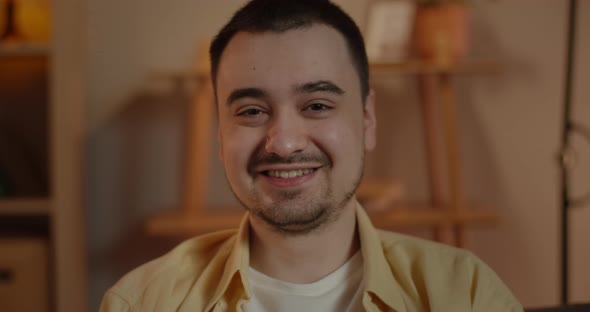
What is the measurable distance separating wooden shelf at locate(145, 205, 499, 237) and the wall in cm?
24

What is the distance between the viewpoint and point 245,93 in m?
1.02

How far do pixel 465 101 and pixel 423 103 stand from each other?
0.71 ft

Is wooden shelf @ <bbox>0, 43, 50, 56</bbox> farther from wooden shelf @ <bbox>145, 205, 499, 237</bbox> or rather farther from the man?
the man

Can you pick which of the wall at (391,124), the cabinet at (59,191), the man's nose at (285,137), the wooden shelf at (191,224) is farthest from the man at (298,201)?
the wall at (391,124)

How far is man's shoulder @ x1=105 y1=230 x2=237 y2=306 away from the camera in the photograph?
104 centimetres

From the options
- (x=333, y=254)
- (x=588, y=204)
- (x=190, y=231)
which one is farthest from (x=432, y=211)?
(x=333, y=254)

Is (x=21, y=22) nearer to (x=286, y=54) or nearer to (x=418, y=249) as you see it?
(x=286, y=54)

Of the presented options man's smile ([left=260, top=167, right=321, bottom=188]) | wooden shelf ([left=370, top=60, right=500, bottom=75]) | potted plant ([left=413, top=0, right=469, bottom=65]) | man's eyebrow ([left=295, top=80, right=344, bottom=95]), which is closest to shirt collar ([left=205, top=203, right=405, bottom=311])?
man's smile ([left=260, top=167, right=321, bottom=188])

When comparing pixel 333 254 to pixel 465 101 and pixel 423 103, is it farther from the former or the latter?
pixel 465 101

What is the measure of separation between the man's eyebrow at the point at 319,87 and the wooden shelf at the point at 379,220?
A: 89cm

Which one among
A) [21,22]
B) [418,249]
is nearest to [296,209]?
[418,249]

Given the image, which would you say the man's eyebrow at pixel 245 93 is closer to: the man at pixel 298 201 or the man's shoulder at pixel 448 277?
the man at pixel 298 201

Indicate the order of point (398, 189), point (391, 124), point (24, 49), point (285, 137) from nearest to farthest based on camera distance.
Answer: point (285, 137) < point (24, 49) < point (398, 189) < point (391, 124)

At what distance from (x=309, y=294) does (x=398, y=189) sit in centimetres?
103
